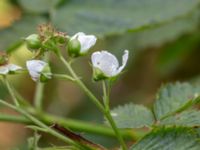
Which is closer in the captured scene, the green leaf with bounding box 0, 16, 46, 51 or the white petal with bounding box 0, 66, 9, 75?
the white petal with bounding box 0, 66, 9, 75

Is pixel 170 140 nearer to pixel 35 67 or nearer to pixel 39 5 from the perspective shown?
pixel 35 67

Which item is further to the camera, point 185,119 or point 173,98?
point 173,98

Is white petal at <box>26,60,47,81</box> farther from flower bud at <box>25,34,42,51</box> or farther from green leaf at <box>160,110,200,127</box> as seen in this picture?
green leaf at <box>160,110,200,127</box>

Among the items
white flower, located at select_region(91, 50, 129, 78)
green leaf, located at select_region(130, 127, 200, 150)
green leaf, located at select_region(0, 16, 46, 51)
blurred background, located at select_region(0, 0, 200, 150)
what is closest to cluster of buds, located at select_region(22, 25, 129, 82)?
white flower, located at select_region(91, 50, 129, 78)

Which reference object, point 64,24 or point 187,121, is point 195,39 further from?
point 187,121

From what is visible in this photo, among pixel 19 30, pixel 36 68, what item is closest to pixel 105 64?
pixel 36 68

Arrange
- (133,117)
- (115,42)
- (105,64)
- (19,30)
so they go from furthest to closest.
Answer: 1. (115,42)
2. (19,30)
3. (133,117)
4. (105,64)

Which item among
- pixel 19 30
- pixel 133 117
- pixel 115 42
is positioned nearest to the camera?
pixel 133 117

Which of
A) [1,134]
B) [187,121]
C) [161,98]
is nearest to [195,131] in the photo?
[187,121]
